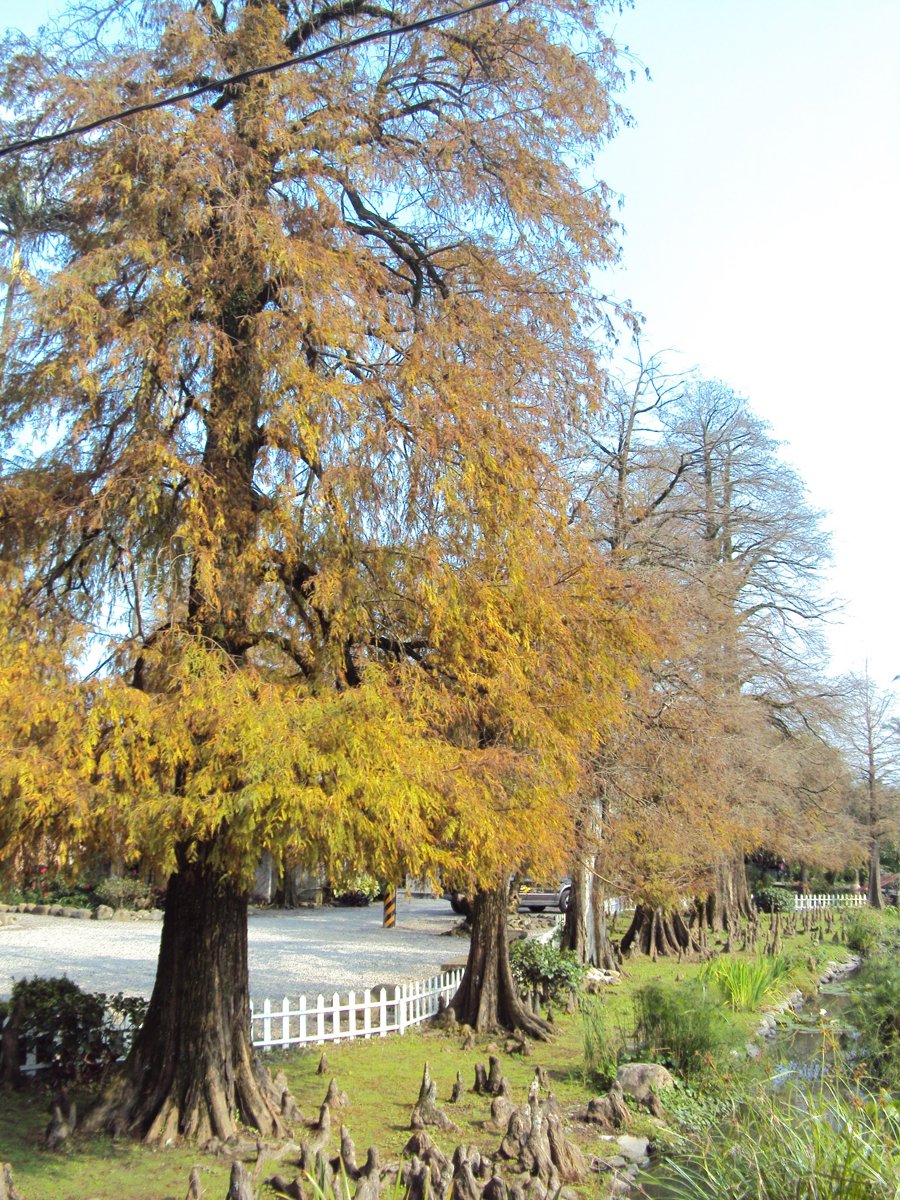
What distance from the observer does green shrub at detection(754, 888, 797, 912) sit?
37.8 metres

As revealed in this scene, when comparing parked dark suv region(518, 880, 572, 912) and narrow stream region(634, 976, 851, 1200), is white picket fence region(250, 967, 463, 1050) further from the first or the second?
parked dark suv region(518, 880, 572, 912)

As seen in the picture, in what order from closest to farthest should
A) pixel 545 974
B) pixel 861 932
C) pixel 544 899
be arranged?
pixel 545 974, pixel 861 932, pixel 544 899

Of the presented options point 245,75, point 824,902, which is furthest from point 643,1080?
point 824,902

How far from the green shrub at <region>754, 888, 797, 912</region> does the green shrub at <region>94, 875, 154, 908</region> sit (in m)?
22.7

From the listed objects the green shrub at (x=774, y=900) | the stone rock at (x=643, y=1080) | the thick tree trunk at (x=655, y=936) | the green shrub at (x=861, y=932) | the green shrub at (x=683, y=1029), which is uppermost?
→ the green shrub at (x=683, y=1029)

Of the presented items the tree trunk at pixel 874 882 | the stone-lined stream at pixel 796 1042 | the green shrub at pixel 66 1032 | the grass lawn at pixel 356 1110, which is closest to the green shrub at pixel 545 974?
the grass lawn at pixel 356 1110

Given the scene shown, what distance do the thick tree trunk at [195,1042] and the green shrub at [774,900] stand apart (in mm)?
33908

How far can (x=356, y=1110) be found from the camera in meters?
8.35

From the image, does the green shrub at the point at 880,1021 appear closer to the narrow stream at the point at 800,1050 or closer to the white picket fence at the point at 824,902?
the narrow stream at the point at 800,1050

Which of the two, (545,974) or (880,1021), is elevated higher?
(880,1021)

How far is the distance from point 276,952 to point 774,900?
23832 millimetres

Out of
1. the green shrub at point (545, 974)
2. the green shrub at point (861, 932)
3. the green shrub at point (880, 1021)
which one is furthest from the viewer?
the green shrub at point (861, 932)

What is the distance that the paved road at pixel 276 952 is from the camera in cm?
1634

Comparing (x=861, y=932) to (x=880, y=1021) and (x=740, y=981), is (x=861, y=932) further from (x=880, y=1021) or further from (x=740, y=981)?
(x=880, y=1021)
